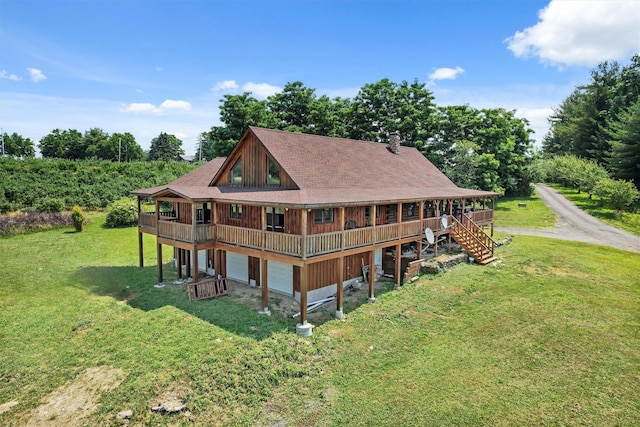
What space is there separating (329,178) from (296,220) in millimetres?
3174

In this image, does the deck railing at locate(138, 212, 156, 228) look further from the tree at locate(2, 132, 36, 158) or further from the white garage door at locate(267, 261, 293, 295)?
the tree at locate(2, 132, 36, 158)

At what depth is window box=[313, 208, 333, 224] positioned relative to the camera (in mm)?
15164

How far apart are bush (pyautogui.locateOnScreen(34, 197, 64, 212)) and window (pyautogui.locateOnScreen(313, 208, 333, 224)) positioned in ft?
103

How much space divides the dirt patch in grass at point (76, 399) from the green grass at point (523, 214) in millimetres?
33685

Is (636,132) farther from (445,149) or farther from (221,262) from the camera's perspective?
(221,262)

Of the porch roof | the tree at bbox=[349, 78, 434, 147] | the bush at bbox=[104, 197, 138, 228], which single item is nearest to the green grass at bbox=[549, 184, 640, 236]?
the tree at bbox=[349, 78, 434, 147]

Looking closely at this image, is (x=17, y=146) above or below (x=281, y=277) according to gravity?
above

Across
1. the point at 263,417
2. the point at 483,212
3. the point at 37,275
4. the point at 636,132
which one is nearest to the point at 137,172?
the point at 37,275

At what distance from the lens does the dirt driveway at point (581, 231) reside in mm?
25984

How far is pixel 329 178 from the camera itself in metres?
16.9

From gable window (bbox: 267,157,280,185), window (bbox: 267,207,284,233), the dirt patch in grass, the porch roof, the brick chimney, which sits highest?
the brick chimney

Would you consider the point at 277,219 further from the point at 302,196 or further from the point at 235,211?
the point at 235,211

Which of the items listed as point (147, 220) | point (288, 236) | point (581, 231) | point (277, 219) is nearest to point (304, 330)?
point (288, 236)

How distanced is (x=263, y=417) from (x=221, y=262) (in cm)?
1128
